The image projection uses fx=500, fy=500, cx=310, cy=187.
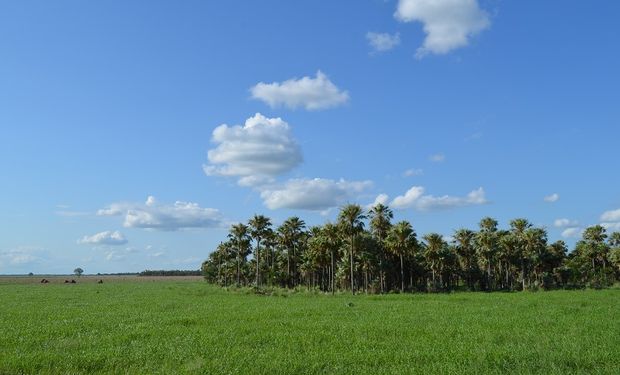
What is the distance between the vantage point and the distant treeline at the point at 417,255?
86.9 meters

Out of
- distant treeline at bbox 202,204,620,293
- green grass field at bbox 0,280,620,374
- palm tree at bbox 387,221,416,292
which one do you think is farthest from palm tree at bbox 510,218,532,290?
green grass field at bbox 0,280,620,374

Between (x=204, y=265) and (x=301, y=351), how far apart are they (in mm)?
151197

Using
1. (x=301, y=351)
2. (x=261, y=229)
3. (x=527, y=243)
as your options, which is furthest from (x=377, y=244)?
(x=301, y=351)

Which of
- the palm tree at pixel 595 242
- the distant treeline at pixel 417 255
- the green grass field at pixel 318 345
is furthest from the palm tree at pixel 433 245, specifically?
the green grass field at pixel 318 345

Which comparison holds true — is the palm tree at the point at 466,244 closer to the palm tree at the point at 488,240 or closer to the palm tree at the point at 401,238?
the palm tree at the point at 488,240

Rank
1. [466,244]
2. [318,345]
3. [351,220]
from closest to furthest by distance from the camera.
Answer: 1. [318,345]
2. [351,220]
3. [466,244]

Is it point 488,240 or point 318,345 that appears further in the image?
point 488,240

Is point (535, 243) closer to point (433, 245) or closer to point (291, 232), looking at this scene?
point (433, 245)

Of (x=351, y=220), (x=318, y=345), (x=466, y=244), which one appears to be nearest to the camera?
(x=318, y=345)

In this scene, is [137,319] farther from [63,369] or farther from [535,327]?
[535,327]

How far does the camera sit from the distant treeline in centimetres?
8694

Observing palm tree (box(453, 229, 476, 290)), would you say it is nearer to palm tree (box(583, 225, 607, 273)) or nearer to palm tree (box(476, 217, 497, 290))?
palm tree (box(476, 217, 497, 290))

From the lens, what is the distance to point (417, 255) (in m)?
101

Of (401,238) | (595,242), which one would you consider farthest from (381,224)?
(595,242)
